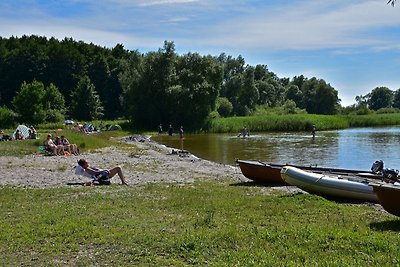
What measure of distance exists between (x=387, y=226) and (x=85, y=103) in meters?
87.8

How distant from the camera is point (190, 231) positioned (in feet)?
31.4

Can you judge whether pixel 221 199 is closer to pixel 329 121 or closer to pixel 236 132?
pixel 236 132

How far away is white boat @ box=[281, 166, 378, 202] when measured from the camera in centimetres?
1495

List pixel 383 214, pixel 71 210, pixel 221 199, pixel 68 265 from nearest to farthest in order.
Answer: pixel 68 265 → pixel 71 210 → pixel 383 214 → pixel 221 199

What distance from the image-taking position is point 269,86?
139 metres

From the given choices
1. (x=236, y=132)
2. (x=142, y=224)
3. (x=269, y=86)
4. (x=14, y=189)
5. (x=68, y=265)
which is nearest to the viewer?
(x=68, y=265)

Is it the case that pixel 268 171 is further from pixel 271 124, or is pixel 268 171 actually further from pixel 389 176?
pixel 271 124

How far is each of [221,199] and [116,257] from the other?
252 inches

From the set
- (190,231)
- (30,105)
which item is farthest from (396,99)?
(190,231)

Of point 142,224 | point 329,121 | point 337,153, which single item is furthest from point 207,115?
point 142,224

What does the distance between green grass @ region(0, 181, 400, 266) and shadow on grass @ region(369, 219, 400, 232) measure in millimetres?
10

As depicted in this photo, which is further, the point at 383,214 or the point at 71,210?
the point at 383,214

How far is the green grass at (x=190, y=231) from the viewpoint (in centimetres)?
783

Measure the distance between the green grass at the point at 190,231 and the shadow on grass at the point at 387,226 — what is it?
0.01 metres
